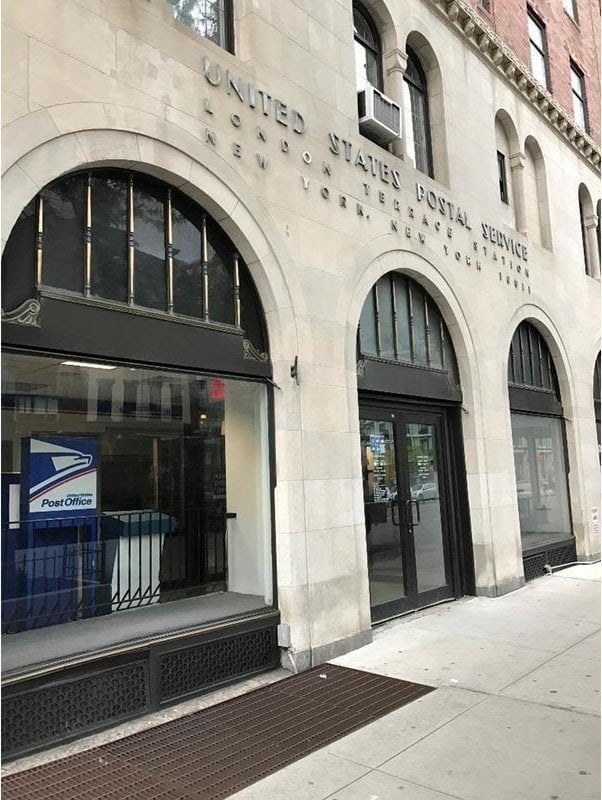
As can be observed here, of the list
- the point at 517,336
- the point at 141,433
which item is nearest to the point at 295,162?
the point at 141,433

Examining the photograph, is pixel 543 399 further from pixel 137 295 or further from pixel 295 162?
pixel 137 295

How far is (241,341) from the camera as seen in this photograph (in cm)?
600

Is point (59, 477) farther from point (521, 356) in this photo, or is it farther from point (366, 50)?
point (521, 356)

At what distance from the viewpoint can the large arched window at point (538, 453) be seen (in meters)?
10.6

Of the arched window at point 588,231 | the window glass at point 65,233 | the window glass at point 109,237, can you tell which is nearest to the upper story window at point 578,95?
the arched window at point 588,231

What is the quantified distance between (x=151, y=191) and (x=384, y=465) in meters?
4.24

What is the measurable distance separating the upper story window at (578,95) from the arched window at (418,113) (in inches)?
288

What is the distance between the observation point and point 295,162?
6.54 m

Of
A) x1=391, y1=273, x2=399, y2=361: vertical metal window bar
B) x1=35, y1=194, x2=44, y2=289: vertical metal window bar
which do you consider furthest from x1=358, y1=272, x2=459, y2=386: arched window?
x1=35, y1=194, x2=44, y2=289: vertical metal window bar

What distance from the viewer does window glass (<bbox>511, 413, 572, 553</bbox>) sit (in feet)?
34.8

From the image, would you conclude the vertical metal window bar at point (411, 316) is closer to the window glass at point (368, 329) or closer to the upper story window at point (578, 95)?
the window glass at point (368, 329)

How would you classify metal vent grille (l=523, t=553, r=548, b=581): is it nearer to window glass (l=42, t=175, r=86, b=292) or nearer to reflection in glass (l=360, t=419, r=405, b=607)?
reflection in glass (l=360, t=419, r=405, b=607)

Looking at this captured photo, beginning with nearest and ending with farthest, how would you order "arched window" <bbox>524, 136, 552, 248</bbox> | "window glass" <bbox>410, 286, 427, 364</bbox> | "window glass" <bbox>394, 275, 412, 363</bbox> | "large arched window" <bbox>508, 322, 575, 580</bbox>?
"window glass" <bbox>394, 275, 412, 363</bbox>
"window glass" <bbox>410, 286, 427, 364</bbox>
"large arched window" <bbox>508, 322, 575, 580</bbox>
"arched window" <bbox>524, 136, 552, 248</bbox>

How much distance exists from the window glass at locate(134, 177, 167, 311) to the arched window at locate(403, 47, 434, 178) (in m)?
4.98
